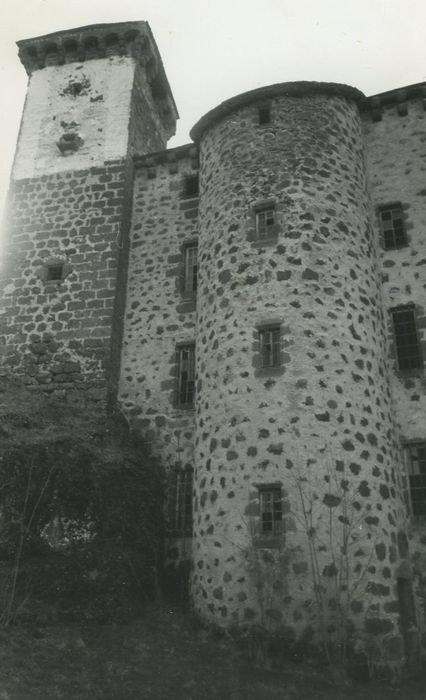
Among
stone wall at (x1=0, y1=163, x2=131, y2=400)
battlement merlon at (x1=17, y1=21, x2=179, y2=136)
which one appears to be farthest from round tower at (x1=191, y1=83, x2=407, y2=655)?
battlement merlon at (x1=17, y1=21, x2=179, y2=136)

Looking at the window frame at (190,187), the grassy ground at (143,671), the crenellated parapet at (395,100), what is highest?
the crenellated parapet at (395,100)

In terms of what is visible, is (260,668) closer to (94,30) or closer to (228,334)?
(228,334)

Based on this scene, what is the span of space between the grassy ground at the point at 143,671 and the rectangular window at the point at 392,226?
9.38 metres

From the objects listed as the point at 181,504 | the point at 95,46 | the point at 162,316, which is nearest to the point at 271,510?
the point at 181,504

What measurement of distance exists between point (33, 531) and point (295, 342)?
622 cm

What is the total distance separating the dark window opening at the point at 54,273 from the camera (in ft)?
59.5

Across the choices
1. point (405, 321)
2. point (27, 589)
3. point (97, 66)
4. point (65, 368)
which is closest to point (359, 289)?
point (405, 321)

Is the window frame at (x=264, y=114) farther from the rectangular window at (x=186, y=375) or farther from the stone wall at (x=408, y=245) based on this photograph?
the rectangular window at (x=186, y=375)

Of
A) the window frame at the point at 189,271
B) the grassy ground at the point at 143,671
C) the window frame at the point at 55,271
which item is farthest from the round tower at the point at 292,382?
the window frame at the point at 55,271

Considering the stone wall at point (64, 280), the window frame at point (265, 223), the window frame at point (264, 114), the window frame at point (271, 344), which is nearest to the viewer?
the window frame at point (271, 344)

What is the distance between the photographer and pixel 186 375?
1642 centimetres

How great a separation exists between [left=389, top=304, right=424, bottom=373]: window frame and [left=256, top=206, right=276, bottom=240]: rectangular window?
10.7 feet

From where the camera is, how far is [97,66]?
21203 mm

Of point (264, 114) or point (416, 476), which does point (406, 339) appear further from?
point (264, 114)
